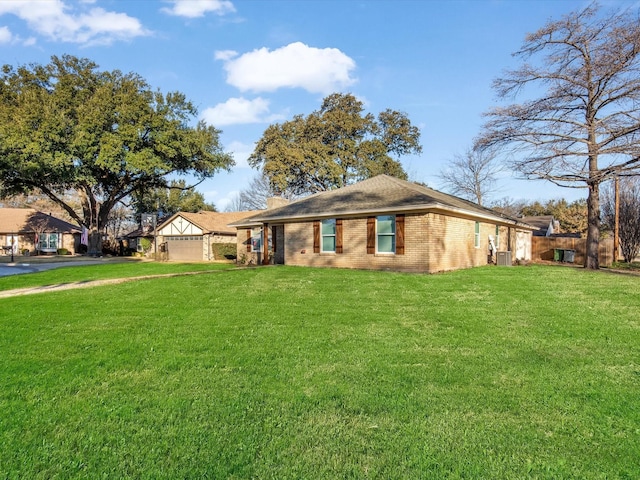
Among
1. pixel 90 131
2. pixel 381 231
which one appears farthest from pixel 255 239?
pixel 90 131

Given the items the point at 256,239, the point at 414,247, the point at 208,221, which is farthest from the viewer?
the point at 208,221

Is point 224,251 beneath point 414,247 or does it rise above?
beneath

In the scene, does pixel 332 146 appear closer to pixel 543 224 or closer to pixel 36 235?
pixel 543 224

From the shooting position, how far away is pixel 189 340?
5.30 meters

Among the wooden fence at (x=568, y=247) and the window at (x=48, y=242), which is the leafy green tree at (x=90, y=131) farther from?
the wooden fence at (x=568, y=247)

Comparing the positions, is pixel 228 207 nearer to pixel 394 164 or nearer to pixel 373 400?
pixel 394 164

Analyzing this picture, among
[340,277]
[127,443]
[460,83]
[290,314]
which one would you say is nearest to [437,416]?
[127,443]

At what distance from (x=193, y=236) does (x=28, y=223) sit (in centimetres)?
2043

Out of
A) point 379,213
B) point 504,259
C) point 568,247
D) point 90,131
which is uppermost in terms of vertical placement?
point 90,131

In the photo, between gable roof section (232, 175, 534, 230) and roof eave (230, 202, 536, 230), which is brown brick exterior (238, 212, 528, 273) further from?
gable roof section (232, 175, 534, 230)

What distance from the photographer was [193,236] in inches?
1161

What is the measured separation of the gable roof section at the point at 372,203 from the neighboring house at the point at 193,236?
9256 millimetres

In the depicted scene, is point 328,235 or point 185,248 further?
point 185,248

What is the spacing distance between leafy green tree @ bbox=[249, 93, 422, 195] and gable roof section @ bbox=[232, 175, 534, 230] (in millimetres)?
15027
